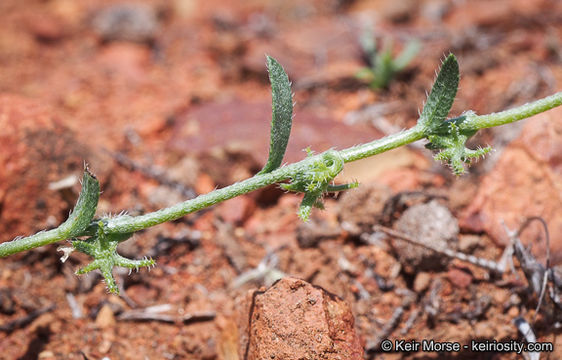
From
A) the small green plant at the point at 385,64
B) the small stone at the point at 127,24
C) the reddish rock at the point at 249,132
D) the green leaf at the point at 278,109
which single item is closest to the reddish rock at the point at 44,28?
the small stone at the point at 127,24

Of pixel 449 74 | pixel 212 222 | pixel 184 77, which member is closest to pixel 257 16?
pixel 184 77

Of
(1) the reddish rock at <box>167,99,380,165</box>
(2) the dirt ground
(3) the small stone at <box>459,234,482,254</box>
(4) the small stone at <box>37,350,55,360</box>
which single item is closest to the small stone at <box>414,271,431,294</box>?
(2) the dirt ground

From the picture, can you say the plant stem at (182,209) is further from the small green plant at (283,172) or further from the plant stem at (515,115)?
the plant stem at (515,115)

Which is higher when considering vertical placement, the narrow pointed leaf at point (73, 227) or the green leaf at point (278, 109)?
the green leaf at point (278, 109)

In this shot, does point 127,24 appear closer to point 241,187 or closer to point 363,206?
point 363,206

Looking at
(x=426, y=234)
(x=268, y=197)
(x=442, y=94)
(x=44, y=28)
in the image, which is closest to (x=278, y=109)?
(x=442, y=94)

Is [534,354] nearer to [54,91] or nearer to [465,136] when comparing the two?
[465,136]
